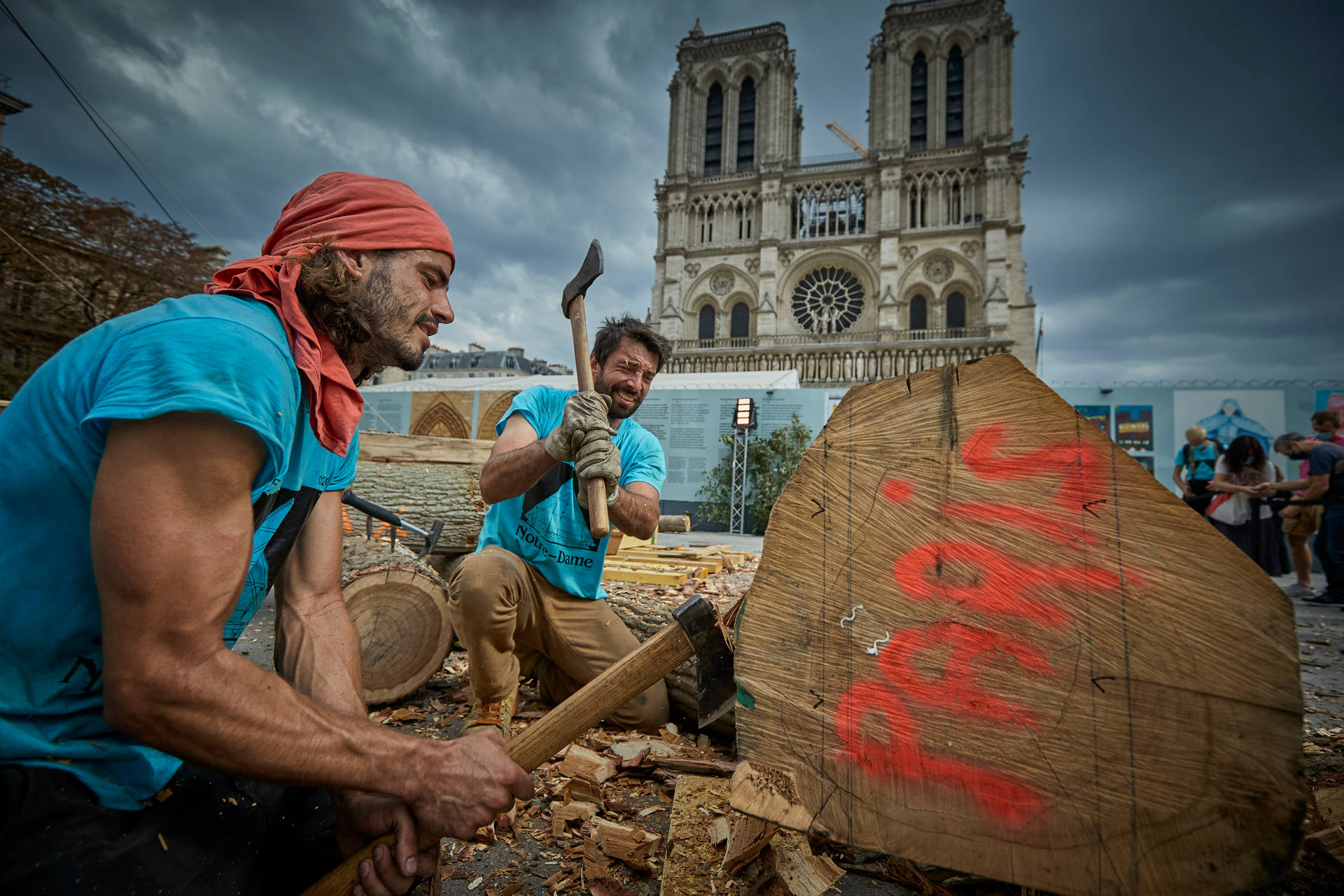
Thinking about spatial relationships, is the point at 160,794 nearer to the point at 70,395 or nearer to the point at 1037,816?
the point at 70,395

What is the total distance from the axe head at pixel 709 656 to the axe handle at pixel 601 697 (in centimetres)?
3

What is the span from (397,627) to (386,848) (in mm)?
1897

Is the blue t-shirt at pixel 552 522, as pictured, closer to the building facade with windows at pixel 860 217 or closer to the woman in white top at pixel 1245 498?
the woman in white top at pixel 1245 498

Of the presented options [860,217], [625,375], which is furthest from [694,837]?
[860,217]

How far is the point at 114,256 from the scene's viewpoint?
12742 millimetres

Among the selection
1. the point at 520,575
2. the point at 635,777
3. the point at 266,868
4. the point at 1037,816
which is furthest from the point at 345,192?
the point at 635,777

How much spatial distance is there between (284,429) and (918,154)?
36.3 meters

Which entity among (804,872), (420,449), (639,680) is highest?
(420,449)

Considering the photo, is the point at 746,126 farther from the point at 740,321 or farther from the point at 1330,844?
the point at 1330,844

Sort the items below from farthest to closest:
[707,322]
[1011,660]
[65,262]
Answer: [707,322] → [65,262] → [1011,660]

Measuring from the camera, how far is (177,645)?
2.71 feet

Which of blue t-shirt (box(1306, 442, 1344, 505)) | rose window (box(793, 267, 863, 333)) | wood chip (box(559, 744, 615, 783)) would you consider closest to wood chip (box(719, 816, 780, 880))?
wood chip (box(559, 744, 615, 783))

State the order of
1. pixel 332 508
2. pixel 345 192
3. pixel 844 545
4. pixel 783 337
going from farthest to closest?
pixel 783 337 < pixel 332 508 < pixel 345 192 < pixel 844 545

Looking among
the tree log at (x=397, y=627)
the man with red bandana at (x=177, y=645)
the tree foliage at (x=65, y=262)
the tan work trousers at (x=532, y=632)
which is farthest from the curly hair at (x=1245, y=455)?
the tree foliage at (x=65, y=262)
